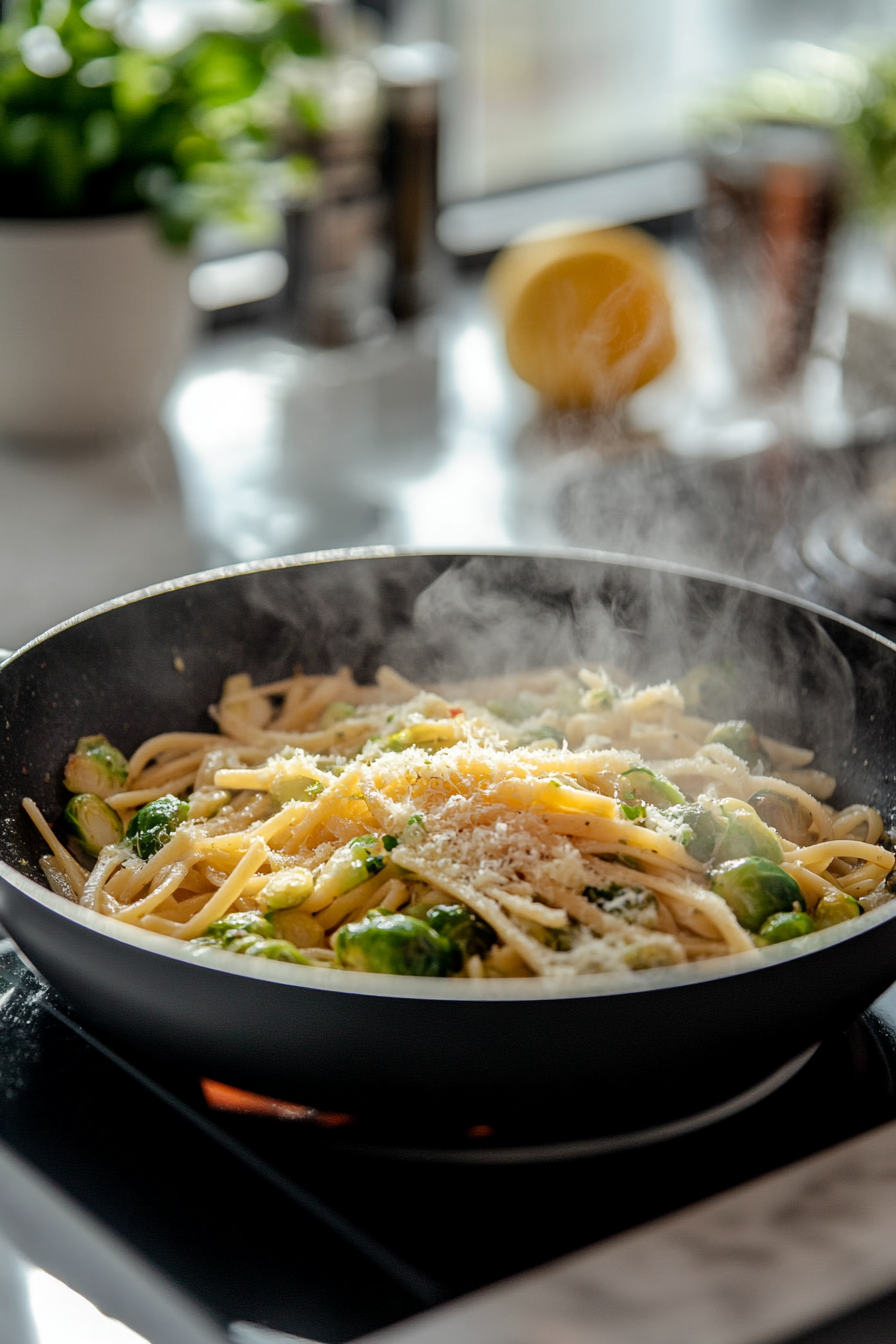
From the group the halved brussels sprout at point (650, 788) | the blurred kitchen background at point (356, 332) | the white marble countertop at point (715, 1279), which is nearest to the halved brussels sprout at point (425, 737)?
the halved brussels sprout at point (650, 788)

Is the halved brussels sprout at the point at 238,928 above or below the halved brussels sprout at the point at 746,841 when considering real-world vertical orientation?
below

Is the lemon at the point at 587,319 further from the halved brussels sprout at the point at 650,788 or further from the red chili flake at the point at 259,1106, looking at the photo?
the red chili flake at the point at 259,1106

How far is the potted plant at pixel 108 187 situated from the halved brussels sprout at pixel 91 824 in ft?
3.92

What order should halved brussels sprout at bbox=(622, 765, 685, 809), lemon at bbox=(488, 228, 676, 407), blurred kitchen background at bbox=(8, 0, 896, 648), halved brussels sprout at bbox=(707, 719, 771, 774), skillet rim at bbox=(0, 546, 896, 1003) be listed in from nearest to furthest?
1. skillet rim at bbox=(0, 546, 896, 1003)
2. halved brussels sprout at bbox=(622, 765, 685, 809)
3. halved brussels sprout at bbox=(707, 719, 771, 774)
4. blurred kitchen background at bbox=(8, 0, 896, 648)
5. lemon at bbox=(488, 228, 676, 407)

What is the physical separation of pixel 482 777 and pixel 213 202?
1486 millimetres

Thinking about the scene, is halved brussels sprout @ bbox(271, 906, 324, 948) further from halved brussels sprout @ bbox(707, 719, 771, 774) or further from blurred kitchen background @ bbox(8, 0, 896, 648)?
blurred kitchen background @ bbox(8, 0, 896, 648)

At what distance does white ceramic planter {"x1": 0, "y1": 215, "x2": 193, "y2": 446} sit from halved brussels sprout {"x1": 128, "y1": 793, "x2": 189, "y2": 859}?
1211 millimetres

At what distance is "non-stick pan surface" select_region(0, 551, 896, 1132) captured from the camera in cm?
86

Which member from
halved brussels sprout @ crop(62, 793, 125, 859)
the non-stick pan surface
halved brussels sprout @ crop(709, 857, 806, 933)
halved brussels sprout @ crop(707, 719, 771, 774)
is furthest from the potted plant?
halved brussels sprout @ crop(709, 857, 806, 933)

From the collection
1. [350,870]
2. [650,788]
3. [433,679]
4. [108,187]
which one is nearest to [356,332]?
[108,187]

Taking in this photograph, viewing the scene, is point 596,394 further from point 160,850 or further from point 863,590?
point 160,850

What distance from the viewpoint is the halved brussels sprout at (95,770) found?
1338mm

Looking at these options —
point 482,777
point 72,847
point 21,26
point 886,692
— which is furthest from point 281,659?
point 21,26

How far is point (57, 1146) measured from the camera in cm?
102
